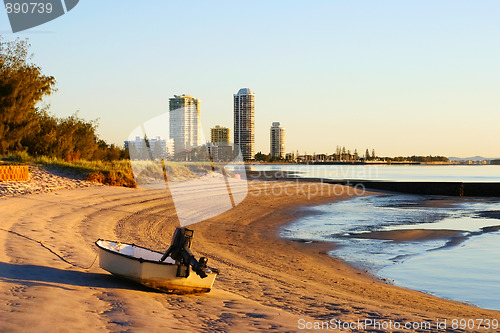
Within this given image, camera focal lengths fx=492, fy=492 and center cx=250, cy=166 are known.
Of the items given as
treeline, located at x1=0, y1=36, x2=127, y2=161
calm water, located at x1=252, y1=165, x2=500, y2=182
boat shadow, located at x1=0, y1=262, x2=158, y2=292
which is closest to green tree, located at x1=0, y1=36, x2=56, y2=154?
treeline, located at x1=0, y1=36, x2=127, y2=161

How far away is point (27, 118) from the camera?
3406 centimetres

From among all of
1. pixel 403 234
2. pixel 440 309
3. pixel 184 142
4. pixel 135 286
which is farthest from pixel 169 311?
pixel 184 142

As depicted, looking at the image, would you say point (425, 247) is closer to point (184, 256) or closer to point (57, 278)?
point (184, 256)

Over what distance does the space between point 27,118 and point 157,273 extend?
29522mm

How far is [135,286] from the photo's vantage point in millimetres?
8766

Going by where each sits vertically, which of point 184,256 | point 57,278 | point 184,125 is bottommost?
point 57,278

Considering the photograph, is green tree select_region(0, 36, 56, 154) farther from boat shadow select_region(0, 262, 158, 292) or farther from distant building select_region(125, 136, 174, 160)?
boat shadow select_region(0, 262, 158, 292)

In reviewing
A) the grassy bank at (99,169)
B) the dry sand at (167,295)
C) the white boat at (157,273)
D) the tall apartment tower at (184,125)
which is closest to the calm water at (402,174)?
the grassy bank at (99,169)

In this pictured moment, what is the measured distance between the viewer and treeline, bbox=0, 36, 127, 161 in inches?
1266

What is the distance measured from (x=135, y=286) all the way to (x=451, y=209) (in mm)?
29446

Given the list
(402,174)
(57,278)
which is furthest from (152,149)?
(402,174)

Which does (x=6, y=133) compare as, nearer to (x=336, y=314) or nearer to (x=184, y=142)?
(x=184, y=142)

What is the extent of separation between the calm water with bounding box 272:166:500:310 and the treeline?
63.0ft

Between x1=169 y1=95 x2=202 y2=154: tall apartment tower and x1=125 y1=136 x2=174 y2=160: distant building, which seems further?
x1=125 y1=136 x2=174 y2=160: distant building
